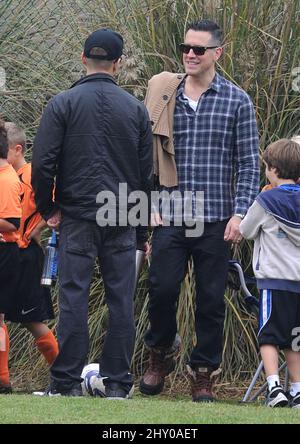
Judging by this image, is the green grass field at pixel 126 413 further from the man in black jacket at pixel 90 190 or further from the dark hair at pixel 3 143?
the dark hair at pixel 3 143

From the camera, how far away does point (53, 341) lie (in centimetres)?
900

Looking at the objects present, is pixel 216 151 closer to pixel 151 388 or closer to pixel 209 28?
pixel 209 28

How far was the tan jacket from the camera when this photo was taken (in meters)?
8.25

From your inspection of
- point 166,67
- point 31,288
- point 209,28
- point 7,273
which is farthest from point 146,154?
point 166,67

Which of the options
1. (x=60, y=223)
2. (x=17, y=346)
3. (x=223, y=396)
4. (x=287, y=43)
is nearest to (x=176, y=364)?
(x=223, y=396)

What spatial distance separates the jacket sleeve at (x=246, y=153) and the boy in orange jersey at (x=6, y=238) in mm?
1535

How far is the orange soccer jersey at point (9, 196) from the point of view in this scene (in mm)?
8555

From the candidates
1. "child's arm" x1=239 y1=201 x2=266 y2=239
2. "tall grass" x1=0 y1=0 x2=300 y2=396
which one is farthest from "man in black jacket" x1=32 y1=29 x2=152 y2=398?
"tall grass" x1=0 y1=0 x2=300 y2=396

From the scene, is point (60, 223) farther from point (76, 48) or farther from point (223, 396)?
point (76, 48)

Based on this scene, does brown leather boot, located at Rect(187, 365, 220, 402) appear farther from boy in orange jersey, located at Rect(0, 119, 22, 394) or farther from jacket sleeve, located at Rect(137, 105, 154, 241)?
boy in orange jersey, located at Rect(0, 119, 22, 394)

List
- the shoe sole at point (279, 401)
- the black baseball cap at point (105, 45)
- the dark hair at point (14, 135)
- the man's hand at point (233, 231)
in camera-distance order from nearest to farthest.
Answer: the shoe sole at point (279, 401)
the black baseball cap at point (105, 45)
the man's hand at point (233, 231)
the dark hair at point (14, 135)

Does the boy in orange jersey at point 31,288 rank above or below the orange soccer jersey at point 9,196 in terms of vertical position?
below

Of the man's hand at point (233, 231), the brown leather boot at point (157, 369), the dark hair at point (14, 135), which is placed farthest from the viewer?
the dark hair at point (14, 135)

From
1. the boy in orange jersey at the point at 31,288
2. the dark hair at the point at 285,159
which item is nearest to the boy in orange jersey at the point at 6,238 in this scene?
the boy in orange jersey at the point at 31,288
